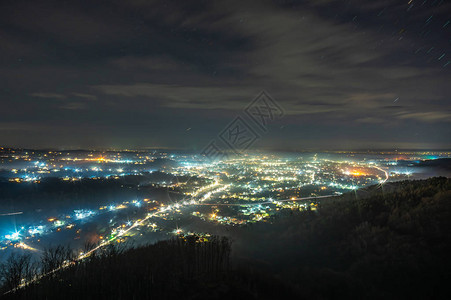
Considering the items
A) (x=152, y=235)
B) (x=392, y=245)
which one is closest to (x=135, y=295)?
(x=392, y=245)

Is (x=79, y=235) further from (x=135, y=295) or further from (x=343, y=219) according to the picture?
(x=343, y=219)

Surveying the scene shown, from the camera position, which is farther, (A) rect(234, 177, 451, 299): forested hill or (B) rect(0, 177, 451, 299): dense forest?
(A) rect(234, 177, 451, 299): forested hill

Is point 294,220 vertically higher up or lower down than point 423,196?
lower down

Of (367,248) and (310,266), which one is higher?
(367,248)

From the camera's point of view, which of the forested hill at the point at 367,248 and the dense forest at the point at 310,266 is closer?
the dense forest at the point at 310,266

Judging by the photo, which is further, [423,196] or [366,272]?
[423,196]

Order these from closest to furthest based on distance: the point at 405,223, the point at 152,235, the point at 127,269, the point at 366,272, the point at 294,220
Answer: the point at 366,272
the point at 127,269
the point at 405,223
the point at 294,220
the point at 152,235

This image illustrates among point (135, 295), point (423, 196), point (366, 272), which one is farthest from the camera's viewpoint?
point (423, 196)

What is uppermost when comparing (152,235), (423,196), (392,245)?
(423,196)
